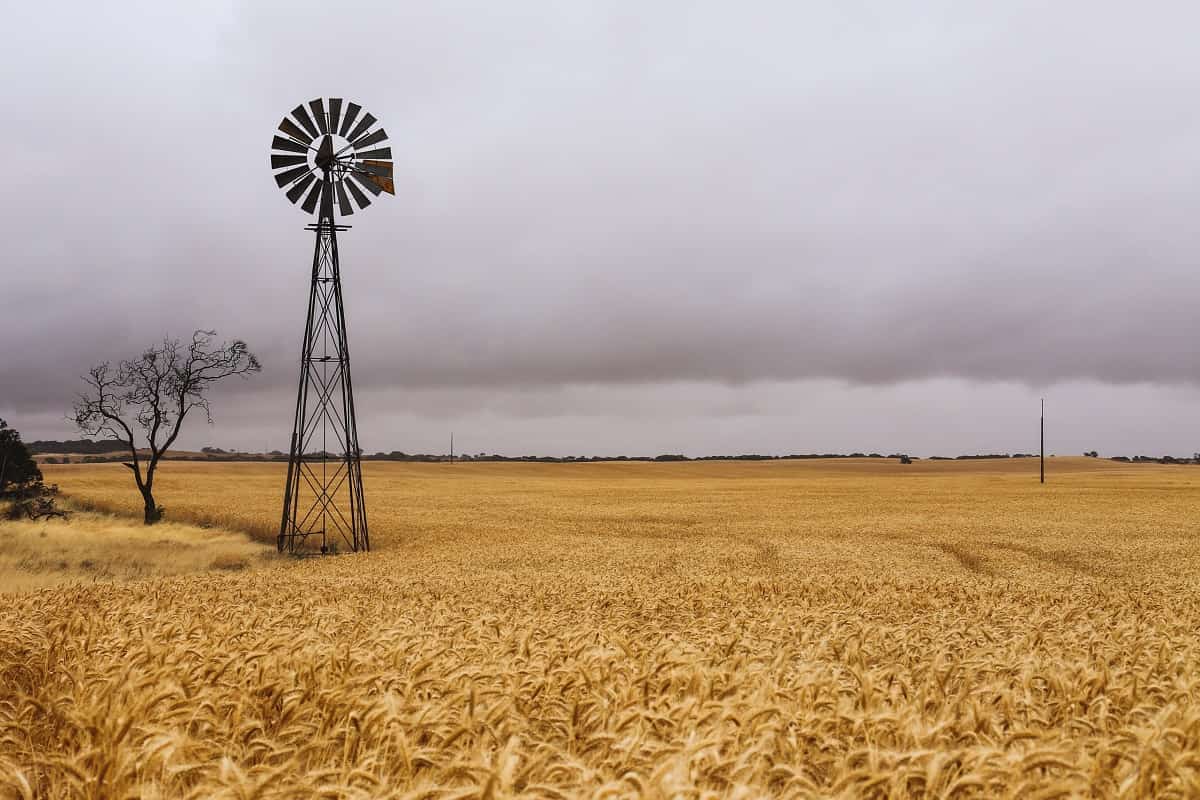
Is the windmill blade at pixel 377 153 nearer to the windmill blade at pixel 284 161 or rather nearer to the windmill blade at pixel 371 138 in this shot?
the windmill blade at pixel 371 138

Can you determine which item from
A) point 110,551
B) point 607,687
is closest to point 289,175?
point 110,551

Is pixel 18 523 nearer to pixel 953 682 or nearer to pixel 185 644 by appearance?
pixel 185 644

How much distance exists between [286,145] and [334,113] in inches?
85.5

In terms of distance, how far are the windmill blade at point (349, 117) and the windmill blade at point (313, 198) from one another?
2.03 meters

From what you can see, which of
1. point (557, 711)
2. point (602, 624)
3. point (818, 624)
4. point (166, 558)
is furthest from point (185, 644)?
point (166, 558)

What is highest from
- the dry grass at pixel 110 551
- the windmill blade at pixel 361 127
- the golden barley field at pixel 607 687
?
the windmill blade at pixel 361 127

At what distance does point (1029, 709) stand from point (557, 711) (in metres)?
2.61

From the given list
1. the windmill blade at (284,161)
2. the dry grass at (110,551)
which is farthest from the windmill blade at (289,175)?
the dry grass at (110,551)

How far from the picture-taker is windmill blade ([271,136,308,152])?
26312 mm

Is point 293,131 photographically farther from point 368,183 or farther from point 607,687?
point 607,687

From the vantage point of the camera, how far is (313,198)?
2662 centimetres

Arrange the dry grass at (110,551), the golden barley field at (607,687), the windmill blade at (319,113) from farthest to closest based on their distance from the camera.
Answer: the windmill blade at (319,113), the dry grass at (110,551), the golden barley field at (607,687)

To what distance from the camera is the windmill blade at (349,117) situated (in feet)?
85.9

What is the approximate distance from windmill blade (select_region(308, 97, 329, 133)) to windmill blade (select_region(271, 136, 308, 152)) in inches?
38.2
